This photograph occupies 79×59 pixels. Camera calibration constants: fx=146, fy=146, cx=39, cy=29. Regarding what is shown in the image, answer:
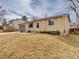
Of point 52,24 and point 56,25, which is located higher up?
point 52,24

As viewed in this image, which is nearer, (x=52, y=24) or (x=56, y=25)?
(x=56, y=25)

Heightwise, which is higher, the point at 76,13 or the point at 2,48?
the point at 76,13

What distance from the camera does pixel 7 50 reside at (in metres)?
13.9

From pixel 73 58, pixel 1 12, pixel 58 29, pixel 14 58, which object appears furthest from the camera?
pixel 1 12

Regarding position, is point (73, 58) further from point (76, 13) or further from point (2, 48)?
point (76, 13)

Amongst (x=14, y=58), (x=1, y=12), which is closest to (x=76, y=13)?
(x=1, y=12)

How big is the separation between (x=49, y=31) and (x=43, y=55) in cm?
1668

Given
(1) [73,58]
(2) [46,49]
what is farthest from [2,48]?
(1) [73,58]

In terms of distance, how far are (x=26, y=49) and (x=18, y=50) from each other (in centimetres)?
74

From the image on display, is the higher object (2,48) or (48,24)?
(48,24)

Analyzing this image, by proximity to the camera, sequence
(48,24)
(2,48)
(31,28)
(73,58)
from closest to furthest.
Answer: (73,58) → (2,48) → (48,24) → (31,28)

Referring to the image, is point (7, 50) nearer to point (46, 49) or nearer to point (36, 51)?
point (36, 51)

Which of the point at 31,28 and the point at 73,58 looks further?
the point at 31,28

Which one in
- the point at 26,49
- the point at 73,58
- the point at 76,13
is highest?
the point at 76,13
